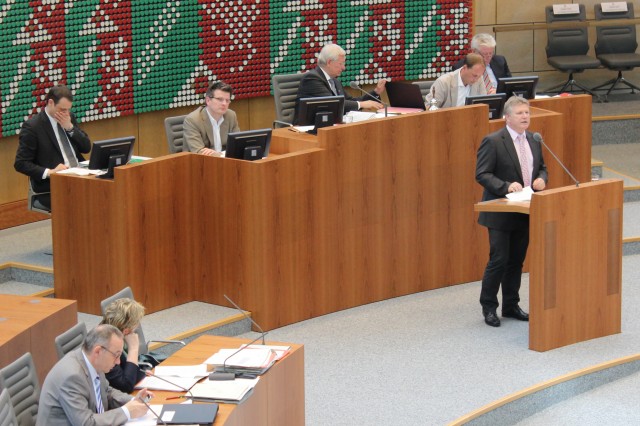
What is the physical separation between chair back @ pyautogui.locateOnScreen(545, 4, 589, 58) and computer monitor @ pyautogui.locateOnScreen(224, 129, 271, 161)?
5592mm

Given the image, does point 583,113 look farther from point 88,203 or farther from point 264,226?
point 88,203

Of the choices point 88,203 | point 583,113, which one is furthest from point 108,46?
point 583,113

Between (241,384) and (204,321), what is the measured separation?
6.72ft

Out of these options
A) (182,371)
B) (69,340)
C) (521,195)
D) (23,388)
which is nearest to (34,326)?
(69,340)

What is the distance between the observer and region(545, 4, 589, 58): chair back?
11812 millimetres

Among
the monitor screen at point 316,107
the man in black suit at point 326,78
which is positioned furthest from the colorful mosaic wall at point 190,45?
the monitor screen at point 316,107

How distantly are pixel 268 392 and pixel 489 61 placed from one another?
4.67 m

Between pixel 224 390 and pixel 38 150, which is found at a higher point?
pixel 38 150

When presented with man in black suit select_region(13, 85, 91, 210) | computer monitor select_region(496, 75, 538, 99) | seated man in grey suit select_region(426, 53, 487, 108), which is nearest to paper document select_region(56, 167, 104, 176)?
man in black suit select_region(13, 85, 91, 210)

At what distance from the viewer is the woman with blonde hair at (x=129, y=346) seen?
4914 mm

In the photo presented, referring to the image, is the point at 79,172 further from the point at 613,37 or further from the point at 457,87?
the point at 613,37

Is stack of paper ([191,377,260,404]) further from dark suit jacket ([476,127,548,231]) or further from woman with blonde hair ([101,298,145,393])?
dark suit jacket ([476,127,548,231])

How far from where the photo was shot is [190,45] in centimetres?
938

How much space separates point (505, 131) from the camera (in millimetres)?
6922
